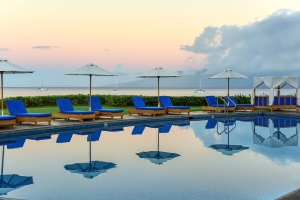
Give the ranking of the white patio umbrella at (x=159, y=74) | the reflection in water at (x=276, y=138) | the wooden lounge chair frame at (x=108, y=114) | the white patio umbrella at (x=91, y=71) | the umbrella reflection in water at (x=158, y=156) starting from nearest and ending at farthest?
the umbrella reflection in water at (x=158, y=156) → the reflection in water at (x=276, y=138) → the wooden lounge chair frame at (x=108, y=114) → the white patio umbrella at (x=91, y=71) → the white patio umbrella at (x=159, y=74)

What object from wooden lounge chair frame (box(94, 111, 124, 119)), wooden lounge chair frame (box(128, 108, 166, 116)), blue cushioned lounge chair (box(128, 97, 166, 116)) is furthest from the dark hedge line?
wooden lounge chair frame (box(94, 111, 124, 119))

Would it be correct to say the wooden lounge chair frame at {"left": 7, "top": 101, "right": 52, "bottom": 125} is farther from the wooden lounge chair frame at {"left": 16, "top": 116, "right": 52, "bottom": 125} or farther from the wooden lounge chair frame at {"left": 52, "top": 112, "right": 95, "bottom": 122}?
the wooden lounge chair frame at {"left": 52, "top": 112, "right": 95, "bottom": 122}

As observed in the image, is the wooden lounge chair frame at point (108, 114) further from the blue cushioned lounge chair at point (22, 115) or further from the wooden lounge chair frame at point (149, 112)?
the blue cushioned lounge chair at point (22, 115)

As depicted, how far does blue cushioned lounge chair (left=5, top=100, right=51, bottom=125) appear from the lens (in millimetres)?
11586

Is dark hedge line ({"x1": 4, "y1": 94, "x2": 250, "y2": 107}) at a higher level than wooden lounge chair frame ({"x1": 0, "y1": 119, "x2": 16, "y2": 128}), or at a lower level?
higher

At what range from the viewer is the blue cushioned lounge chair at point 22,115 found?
11.6 m

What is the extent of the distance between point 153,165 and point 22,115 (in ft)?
20.1

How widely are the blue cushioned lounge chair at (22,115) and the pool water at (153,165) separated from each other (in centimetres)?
85

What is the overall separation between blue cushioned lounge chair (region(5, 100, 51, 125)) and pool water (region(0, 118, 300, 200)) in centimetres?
85

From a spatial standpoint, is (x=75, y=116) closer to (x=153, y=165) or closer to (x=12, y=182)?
(x=153, y=165)

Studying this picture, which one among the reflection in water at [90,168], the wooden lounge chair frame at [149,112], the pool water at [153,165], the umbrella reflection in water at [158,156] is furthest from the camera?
the wooden lounge chair frame at [149,112]

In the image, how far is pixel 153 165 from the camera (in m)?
7.12

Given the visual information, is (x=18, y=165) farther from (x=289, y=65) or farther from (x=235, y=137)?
(x=289, y=65)

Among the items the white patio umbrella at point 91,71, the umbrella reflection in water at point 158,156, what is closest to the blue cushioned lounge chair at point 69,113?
the white patio umbrella at point 91,71
